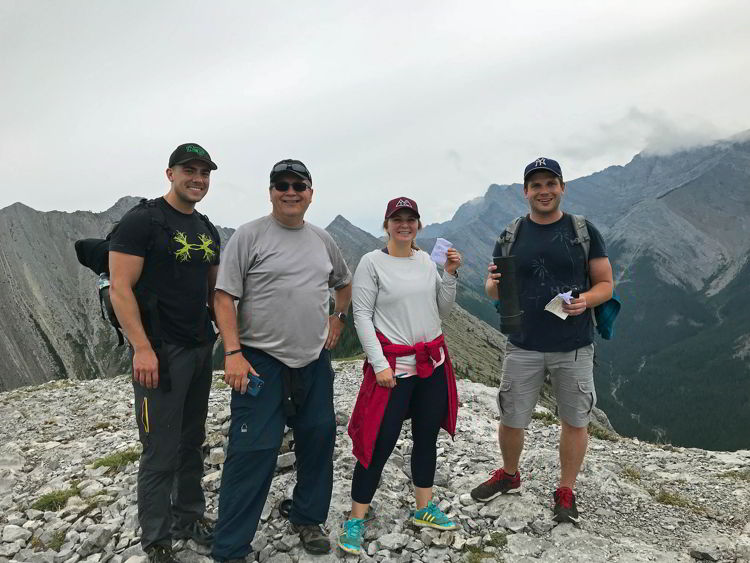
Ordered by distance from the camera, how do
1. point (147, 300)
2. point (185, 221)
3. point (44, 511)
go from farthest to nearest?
point (44, 511), point (185, 221), point (147, 300)

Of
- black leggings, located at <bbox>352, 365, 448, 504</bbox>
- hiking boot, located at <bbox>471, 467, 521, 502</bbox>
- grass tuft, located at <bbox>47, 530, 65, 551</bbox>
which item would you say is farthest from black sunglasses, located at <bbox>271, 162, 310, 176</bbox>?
grass tuft, located at <bbox>47, 530, 65, 551</bbox>

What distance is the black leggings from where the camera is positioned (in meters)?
5.47

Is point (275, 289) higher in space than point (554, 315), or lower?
higher

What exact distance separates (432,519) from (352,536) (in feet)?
3.95

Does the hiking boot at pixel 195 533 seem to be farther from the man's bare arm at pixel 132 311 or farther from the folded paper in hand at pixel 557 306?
the folded paper in hand at pixel 557 306

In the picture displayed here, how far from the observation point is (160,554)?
16.2 ft

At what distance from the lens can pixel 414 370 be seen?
5.46 meters

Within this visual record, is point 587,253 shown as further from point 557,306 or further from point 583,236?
point 557,306

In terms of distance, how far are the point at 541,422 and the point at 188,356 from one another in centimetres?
969

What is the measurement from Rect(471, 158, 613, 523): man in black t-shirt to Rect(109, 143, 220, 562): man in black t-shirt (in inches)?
156

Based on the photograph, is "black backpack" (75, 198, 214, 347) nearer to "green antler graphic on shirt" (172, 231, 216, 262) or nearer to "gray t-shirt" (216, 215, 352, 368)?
"green antler graphic on shirt" (172, 231, 216, 262)

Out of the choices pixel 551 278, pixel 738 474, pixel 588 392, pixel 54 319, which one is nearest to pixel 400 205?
pixel 551 278

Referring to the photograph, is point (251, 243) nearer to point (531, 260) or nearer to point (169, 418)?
point (169, 418)

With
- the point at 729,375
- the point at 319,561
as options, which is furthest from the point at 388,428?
the point at 729,375
